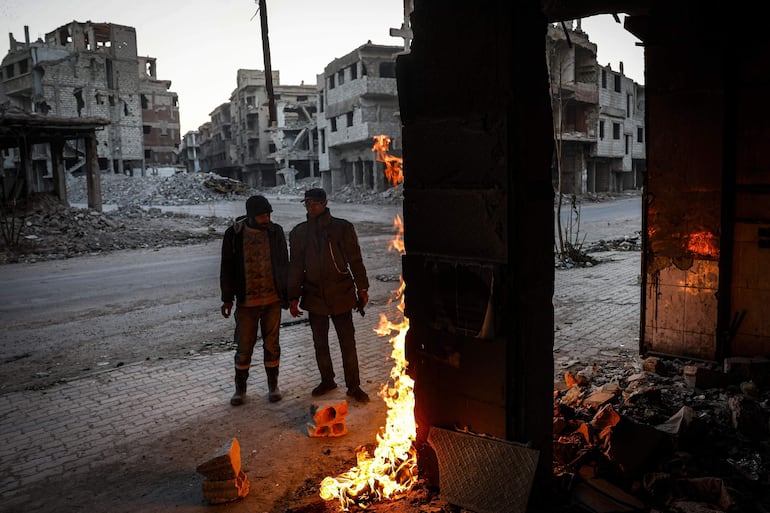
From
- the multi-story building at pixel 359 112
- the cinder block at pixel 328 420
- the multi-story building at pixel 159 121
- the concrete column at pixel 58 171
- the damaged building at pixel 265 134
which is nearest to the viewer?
the cinder block at pixel 328 420

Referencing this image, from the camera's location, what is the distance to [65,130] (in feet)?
75.6

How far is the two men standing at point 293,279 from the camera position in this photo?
5.48 meters

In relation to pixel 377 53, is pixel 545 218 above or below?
below

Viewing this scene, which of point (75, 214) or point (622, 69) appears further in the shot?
point (622, 69)

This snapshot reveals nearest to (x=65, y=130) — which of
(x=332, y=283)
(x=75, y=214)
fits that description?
(x=75, y=214)

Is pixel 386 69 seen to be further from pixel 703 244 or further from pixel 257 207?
pixel 257 207

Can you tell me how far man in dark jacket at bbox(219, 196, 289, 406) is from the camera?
5.49 metres

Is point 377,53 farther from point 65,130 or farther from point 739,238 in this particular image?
point 739,238

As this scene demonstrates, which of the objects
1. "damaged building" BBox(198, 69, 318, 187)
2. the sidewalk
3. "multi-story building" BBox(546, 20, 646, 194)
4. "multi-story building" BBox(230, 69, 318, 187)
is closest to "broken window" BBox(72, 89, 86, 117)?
"damaged building" BBox(198, 69, 318, 187)

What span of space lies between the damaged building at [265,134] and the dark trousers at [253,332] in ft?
175

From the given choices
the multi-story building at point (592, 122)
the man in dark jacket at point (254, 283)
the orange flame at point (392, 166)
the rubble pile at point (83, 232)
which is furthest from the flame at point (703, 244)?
the multi-story building at point (592, 122)

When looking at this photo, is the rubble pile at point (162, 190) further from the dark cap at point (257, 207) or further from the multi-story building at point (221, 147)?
the dark cap at point (257, 207)

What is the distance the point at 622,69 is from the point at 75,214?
44826 mm

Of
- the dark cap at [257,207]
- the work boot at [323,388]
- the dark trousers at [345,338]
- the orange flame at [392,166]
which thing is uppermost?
the orange flame at [392,166]
